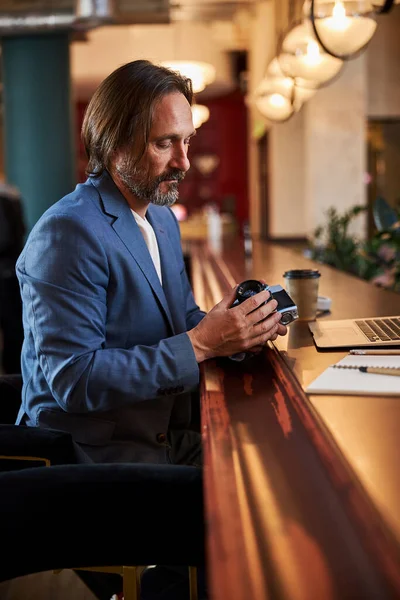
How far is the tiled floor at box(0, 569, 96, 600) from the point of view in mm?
2088

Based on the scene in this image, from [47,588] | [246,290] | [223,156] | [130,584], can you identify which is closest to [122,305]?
[246,290]

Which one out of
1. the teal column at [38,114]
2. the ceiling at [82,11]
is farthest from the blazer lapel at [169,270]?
the teal column at [38,114]

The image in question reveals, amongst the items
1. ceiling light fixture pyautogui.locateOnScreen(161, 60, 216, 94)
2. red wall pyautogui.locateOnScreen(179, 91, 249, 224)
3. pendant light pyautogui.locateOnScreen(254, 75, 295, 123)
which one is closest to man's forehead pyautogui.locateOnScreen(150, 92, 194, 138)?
pendant light pyautogui.locateOnScreen(254, 75, 295, 123)

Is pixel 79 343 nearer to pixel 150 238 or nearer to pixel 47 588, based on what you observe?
pixel 150 238

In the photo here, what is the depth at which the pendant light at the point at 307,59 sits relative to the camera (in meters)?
4.09

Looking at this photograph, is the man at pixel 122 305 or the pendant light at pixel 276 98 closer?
the man at pixel 122 305

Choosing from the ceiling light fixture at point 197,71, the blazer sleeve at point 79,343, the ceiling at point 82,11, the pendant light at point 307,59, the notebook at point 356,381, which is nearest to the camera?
the notebook at point 356,381

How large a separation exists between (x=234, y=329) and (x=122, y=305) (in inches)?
11.5

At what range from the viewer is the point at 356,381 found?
1.32 meters

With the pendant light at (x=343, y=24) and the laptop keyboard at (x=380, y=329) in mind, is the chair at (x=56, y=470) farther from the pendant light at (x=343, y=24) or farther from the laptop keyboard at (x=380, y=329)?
the pendant light at (x=343, y=24)

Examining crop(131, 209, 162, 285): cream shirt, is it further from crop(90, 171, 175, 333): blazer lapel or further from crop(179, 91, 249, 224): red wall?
crop(179, 91, 249, 224): red wall

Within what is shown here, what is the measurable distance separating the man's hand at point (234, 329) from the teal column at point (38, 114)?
21.6 feet

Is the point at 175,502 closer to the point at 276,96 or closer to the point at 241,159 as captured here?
the point at 276,96

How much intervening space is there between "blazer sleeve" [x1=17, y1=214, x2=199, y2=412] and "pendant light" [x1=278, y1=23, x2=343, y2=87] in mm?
2796
